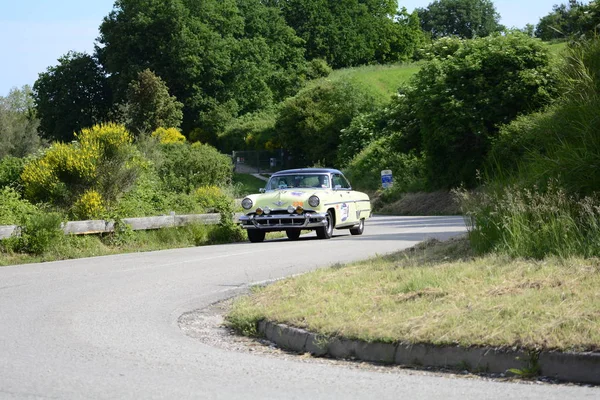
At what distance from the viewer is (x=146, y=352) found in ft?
29.3

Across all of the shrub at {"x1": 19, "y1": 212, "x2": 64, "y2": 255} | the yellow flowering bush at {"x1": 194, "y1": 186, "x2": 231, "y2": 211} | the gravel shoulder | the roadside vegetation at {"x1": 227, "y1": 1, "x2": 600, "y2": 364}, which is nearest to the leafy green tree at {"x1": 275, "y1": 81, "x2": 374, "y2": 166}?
the yellow flowering bush at {"x1": 194, "y1": 186, "x2": 231, "y2": 211}

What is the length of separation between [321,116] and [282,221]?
49.4 metres

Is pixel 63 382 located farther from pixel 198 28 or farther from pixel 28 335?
pixel 198 28

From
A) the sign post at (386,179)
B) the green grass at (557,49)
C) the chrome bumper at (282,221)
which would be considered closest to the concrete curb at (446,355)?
the green grass at (557,49)

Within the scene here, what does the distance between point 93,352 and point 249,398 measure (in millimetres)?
2485

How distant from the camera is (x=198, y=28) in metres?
85.7

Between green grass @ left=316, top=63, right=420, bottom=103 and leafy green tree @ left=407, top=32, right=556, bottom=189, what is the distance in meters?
34.4

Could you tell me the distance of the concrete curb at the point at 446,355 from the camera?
7.35 meters

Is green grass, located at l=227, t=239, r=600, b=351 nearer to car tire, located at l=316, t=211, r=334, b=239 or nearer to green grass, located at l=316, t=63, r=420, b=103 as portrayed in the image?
car tire, located at l=316, t=211, r=334, b=239

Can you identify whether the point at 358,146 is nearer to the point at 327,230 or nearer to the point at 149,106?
the point at 149,106

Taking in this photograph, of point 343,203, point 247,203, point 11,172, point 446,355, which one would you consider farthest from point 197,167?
point 446,355

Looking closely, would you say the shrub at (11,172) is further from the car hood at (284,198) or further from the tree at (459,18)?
the tree at (459,18)

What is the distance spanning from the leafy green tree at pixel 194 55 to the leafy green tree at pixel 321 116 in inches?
454

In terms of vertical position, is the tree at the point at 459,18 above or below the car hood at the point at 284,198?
above
